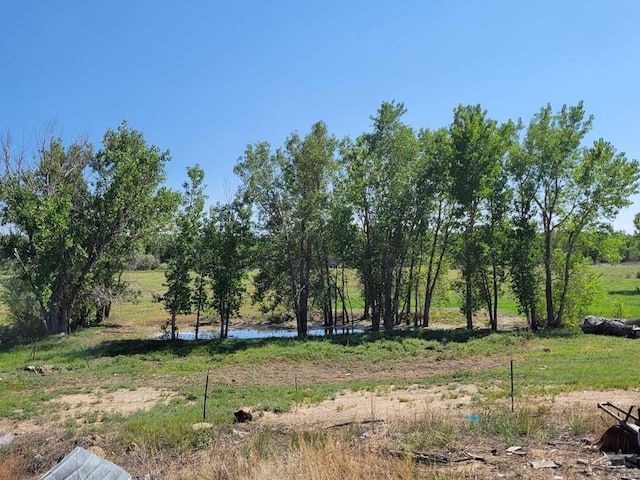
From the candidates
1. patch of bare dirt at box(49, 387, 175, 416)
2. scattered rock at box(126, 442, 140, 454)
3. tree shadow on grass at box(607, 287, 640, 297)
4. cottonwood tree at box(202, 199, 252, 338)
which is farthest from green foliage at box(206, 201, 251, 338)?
tree shadow on grass at box(607, 287, 640, 297)

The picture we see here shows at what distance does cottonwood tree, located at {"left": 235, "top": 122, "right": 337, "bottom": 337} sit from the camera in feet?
93.4

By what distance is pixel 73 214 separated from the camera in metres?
29.0

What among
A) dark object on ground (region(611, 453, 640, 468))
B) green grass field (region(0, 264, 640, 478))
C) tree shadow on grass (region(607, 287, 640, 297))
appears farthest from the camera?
tree shadow on grass (region(607, 287, 640, 297))

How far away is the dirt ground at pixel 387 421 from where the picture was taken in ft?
24.3

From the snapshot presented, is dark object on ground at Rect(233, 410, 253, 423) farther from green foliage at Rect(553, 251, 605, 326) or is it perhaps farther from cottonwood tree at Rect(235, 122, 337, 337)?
green foliage at Rect(553, 251, 605, 326)

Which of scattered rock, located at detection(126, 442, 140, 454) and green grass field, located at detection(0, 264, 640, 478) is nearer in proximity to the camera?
scattered rock, located at detection(126, 442, 140, 454)

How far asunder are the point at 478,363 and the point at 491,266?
12.7 m

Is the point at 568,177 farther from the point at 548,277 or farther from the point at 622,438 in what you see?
the point at 622,438

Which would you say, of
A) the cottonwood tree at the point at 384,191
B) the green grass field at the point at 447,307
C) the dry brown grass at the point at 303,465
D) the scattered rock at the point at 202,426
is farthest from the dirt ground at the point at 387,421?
the green grass field at the point at 447,307

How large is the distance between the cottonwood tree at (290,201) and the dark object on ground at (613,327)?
16.1m

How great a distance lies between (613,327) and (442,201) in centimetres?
1192

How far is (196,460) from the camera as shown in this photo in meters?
8.86

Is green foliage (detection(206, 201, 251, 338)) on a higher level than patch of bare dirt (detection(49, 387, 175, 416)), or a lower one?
higher

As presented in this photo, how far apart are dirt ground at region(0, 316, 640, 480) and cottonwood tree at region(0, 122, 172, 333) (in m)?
12.7
